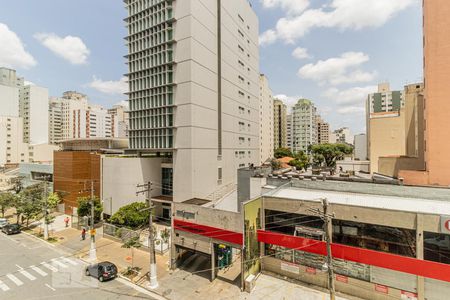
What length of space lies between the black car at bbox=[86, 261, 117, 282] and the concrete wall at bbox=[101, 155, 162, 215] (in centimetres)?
1645

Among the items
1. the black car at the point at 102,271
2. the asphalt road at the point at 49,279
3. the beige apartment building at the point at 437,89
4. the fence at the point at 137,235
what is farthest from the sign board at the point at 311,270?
the beige apartment building at the point at 437,89

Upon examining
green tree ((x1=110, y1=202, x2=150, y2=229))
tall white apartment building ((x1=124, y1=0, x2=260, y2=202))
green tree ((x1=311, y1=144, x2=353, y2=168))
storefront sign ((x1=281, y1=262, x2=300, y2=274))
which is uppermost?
tall white apartment building ((x1=124, y1=0, x2=260, y2=202))

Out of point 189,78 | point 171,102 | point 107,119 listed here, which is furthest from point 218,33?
point 107,119

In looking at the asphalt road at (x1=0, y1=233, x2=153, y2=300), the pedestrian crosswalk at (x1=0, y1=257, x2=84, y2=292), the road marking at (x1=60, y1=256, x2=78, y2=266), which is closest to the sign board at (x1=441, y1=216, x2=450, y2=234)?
the asphalt road at (x1=0, y1=233, x2=153, y2=300)

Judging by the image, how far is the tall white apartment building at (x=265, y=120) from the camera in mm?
97375

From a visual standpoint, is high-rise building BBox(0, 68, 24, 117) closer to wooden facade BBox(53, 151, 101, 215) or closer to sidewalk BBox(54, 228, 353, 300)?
wooden facade BBox(53, 151, 101, 215)

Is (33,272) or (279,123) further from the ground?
(279,123)

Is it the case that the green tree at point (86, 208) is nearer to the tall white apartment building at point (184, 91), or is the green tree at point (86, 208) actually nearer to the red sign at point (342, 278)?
the tall white apartment building at point (184, 91)

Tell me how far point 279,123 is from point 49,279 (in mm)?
122471

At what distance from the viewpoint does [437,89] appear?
85.6 ft

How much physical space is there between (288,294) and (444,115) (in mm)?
26857

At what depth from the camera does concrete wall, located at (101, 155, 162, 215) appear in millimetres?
37781

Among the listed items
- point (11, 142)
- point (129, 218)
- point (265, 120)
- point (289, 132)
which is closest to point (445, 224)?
point (129, 218)

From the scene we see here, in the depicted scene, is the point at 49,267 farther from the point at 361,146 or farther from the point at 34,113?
the point at 34,113
